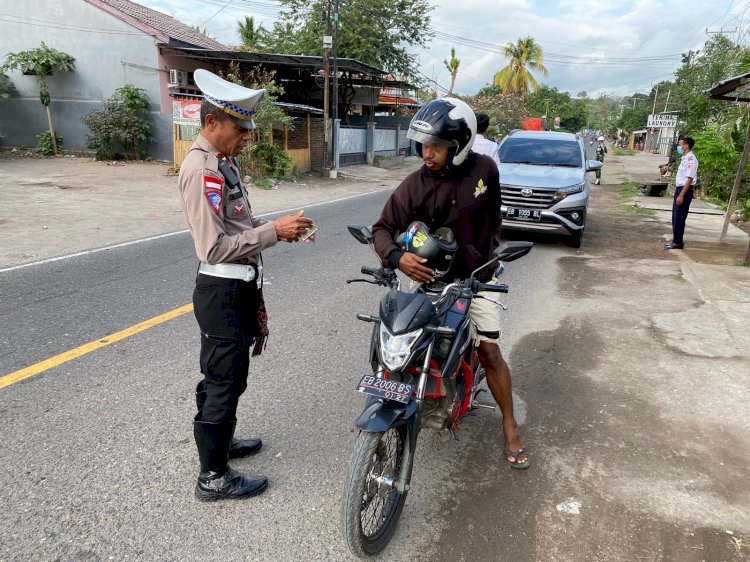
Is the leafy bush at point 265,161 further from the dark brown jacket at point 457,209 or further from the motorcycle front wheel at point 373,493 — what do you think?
the motorcycle front wheel at point 373,493

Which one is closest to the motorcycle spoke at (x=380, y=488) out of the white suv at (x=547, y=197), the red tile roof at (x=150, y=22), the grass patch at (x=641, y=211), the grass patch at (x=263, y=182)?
the white suv at (x=547, y=197)

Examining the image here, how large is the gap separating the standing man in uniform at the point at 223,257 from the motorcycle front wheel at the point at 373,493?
2.17ft

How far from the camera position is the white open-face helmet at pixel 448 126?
8.46 feet

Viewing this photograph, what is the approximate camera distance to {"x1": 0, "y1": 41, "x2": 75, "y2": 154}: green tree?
774 inches

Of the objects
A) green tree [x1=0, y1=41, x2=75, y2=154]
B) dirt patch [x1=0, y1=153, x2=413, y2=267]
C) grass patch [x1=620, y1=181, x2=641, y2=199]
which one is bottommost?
grass patch [x1=620, y1=181, x2=641, y2=199]

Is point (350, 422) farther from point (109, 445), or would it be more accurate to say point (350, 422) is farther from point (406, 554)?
point (109, 445)

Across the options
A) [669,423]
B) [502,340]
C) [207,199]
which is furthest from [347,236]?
[207,199]

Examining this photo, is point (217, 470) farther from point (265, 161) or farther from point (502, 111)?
point (502, 111)

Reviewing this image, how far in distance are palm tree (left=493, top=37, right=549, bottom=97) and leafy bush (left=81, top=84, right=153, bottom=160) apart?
35.6m

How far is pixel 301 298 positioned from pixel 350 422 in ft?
8.47

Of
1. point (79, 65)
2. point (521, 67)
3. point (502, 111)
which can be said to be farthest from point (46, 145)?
point (521, 67)

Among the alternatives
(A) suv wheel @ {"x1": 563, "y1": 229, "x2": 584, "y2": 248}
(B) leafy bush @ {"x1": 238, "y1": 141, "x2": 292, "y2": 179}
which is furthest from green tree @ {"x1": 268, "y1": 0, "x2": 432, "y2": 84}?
(A) suv wheel @ {"x1": 563, "y1": 229, "x2": 584, "y2": 248}

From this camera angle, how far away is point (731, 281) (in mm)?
7098

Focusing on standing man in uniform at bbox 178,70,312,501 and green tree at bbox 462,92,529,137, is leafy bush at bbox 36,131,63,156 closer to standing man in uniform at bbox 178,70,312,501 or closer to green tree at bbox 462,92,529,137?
standing man in uniform at bbox 178,70,312,501
